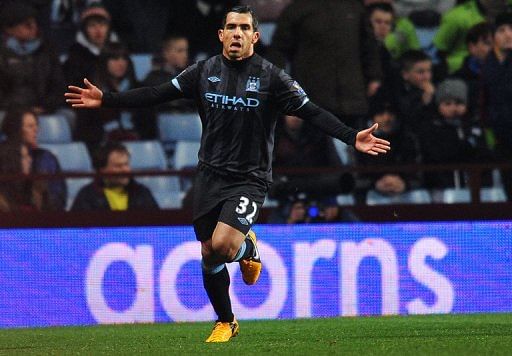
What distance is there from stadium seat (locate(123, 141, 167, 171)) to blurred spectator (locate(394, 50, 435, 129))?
245cm

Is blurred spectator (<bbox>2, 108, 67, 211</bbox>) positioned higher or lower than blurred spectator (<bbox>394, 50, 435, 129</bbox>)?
lower

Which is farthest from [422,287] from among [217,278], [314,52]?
[217,278]

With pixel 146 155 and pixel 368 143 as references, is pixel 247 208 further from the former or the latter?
pixel 146 155

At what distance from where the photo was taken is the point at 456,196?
12.0 meters

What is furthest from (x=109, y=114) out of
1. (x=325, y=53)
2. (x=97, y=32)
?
(x=325, y=53)

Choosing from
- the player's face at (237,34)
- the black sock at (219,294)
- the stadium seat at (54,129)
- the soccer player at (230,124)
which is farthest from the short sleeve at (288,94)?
the stadium seat at (54,129)

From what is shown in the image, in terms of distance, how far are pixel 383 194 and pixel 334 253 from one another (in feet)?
3.82

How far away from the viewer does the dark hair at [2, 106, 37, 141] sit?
1195 centimetres

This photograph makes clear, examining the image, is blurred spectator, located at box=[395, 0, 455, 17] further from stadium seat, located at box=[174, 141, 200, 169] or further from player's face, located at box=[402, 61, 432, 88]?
stadium seat, located at box=[174, 141, 200, 169]

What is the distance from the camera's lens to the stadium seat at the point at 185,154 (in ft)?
40.9

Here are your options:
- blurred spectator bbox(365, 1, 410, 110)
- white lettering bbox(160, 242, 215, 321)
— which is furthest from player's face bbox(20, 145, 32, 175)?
blurred spectator bbox(365, 1, 410, 110)

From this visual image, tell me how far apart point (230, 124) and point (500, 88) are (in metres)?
5.13

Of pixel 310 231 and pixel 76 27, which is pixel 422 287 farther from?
pixel 76 27

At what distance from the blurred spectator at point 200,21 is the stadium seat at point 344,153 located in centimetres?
179
